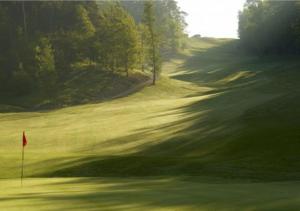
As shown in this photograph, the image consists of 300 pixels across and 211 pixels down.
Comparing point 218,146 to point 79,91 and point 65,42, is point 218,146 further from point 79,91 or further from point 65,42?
point 65,42

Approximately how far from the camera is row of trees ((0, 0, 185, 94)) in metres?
79.7

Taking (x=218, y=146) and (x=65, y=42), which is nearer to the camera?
(x=218, y=146)

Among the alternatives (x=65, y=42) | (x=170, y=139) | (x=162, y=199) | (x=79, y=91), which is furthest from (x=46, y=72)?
(x=162, y=199)

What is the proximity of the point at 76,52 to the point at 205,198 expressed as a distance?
75.5m

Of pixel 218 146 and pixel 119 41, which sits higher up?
pixel 119 41

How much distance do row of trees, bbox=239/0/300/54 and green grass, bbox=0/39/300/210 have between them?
3956 centimetres

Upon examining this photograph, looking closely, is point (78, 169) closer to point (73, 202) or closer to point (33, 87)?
point (73, 202)

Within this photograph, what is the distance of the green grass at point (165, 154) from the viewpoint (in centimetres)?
1530

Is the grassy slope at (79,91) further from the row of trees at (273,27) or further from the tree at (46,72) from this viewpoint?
the row of trees at (273,27)

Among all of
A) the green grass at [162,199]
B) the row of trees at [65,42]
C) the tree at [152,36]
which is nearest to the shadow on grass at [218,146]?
the green grass at [162,199]

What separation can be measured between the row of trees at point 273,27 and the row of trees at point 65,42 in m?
29.8

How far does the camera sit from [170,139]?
118 ft

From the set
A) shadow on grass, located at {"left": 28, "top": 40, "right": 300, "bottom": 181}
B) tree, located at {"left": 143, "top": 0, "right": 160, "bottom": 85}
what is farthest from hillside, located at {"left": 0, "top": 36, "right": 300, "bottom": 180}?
tree, located at {"left": 143, "top": 0, "right": 160, "bottom": 85}

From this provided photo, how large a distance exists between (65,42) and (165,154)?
199 ft
